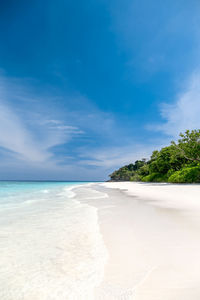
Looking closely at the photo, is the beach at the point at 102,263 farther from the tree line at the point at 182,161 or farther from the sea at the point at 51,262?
the tree line at the point at 182,161

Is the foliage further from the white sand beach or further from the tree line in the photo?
the white sand beach

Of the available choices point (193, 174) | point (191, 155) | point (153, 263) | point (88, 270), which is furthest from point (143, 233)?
point (191, 155)

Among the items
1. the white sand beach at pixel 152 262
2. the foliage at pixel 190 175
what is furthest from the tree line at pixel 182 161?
the white sand beach at pixel 152 262

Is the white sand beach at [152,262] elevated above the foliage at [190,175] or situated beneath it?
situated beneath

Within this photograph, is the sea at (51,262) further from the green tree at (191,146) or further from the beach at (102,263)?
the green tree at (191,146)

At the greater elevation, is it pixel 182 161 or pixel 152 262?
pixel 182 161

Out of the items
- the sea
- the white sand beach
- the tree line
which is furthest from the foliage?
the sea

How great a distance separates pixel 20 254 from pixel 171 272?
211cm

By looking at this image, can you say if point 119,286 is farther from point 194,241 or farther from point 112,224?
point 112,224

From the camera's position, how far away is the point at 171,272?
1917 mm

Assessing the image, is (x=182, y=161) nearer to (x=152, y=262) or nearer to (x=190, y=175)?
(x=190, y=175)

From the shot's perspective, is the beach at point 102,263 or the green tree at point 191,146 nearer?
the beach at point 102,263

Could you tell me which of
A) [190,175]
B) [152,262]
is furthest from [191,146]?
[152,262]

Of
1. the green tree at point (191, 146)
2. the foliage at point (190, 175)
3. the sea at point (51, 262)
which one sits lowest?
the sea at point (51, 262)
